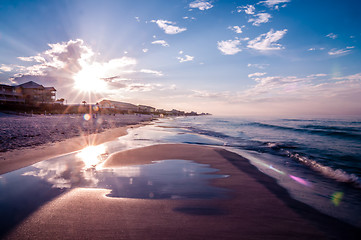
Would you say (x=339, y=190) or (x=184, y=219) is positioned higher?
(x=184, y=219)

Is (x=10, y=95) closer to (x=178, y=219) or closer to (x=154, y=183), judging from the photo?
(x=154, y=183)

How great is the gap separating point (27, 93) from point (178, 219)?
77.9m

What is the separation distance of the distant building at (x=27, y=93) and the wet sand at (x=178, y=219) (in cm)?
6976

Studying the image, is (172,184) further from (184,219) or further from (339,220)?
(339,220)

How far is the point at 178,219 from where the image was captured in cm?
260

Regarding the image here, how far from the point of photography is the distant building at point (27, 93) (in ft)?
167

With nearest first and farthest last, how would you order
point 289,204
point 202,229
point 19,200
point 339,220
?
1. point 202,229
2. point 339,220
3. point 19,200
4. point 289,204

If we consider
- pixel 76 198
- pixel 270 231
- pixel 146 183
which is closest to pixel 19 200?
pixel 76 198

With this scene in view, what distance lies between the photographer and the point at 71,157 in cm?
645

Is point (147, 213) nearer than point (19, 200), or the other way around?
point (147, 213)

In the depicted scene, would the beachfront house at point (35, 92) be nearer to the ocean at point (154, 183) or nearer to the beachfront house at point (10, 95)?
the beachfront house at point (10, 95)

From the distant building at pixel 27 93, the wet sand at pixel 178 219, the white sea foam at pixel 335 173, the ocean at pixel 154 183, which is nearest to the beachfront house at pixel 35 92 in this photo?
the distant building at pixel 27 93

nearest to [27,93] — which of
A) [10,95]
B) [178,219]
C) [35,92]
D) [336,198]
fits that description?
[35,92]

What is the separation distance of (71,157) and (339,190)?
361 inches
